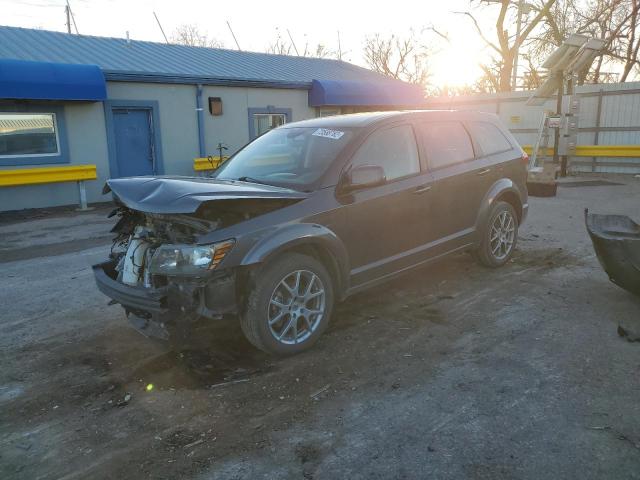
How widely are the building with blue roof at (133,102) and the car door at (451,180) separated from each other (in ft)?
30.5

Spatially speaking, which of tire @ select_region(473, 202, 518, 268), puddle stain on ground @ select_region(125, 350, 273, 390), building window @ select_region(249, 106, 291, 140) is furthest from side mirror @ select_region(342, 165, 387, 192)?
building window @ select_region(249, 106, 291, 140)

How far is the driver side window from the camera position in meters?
4.51

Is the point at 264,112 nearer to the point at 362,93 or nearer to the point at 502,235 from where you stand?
the point at 362,93

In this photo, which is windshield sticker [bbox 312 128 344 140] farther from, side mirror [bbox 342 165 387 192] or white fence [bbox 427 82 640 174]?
white fence [bbox 427 82 640 174]

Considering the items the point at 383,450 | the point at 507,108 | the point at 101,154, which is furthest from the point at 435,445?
the point at 507,108

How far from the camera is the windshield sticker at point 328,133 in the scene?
459 centimetres

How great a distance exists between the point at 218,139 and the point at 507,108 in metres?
10.6

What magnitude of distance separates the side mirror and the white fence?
11.6 metres

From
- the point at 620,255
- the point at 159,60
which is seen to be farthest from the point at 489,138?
the point at 159,60

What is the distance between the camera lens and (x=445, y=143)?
531 centimetres

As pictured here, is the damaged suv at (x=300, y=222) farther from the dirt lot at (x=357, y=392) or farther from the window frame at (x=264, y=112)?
the window frame at (x=264, y=112)

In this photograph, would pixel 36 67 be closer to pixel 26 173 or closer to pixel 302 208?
pixel 26 173

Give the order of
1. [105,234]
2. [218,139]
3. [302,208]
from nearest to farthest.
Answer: [302,208], [105,234], [218,139]

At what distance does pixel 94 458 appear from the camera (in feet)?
9.06
